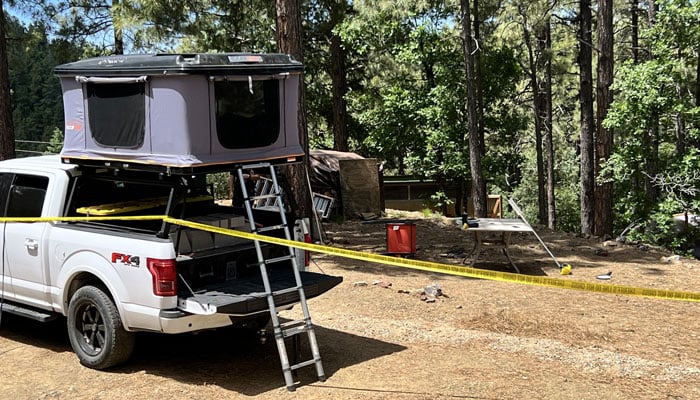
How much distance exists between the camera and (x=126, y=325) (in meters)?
6.26

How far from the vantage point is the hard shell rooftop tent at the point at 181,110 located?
20.4 ft

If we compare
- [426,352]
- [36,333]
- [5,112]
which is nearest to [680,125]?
[426,352]

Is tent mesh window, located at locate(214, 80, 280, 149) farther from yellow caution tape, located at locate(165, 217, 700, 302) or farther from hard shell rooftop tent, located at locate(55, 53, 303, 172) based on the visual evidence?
yellow caution tape, located at locate(165, 217, 700, 302)

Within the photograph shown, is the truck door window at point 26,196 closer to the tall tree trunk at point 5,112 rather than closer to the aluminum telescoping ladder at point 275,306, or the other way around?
the aluminum telescoping ladder at point 275,306

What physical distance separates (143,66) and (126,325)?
2.25 metres

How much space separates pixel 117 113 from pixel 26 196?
61.1 inches

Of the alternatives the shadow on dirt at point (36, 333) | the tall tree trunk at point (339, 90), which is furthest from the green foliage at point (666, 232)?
the shadow on dirt at point (36, 333)

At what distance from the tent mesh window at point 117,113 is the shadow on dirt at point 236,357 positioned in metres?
2.08

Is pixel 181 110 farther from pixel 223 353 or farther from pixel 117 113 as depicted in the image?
pixel 223 353

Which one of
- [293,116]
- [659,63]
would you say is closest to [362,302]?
[293,116]

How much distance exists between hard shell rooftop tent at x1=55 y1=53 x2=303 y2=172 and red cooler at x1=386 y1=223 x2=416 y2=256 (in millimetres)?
5692

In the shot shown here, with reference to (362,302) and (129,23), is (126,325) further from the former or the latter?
(129,23)

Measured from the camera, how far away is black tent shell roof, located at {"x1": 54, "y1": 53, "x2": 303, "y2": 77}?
614cm

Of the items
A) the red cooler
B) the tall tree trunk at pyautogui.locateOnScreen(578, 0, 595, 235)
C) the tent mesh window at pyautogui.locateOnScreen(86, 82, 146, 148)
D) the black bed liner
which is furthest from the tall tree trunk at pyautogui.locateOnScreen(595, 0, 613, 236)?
the tent mesh window at pyautogui.locateOnScreen(86, 82, 146, 148)
